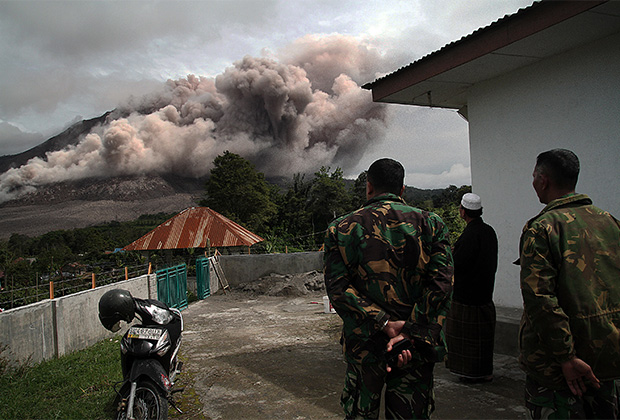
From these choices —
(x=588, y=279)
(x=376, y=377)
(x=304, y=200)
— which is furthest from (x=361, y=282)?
(x=304, y=200)

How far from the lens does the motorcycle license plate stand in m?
3.36

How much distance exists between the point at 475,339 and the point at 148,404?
2670 mm

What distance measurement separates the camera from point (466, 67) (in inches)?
197

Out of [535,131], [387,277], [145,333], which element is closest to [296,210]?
[535,131]

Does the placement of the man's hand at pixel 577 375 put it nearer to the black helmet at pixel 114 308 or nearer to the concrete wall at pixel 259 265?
the black helmet at pixel 114 308

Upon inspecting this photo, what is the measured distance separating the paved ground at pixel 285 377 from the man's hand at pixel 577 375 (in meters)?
1.66

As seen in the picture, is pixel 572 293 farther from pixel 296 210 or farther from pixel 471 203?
pixel 296 210

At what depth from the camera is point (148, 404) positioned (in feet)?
10.5

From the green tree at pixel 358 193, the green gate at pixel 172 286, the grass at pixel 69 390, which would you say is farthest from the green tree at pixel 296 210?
the grass at pixel 69 390

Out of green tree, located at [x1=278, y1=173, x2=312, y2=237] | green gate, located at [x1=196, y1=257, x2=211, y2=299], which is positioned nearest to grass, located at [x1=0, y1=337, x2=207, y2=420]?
green gate, located at [x1=196, y1=257, x2=211, y2=299]

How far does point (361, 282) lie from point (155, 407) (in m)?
2.00

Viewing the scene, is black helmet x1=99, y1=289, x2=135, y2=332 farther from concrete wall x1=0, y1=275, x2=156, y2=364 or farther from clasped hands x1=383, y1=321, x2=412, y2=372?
concrete wall x1=0, y1=275, x2=156, y2=364

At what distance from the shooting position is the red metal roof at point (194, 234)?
24.5 meters

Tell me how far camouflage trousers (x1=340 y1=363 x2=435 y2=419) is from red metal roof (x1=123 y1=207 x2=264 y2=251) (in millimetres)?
22391
